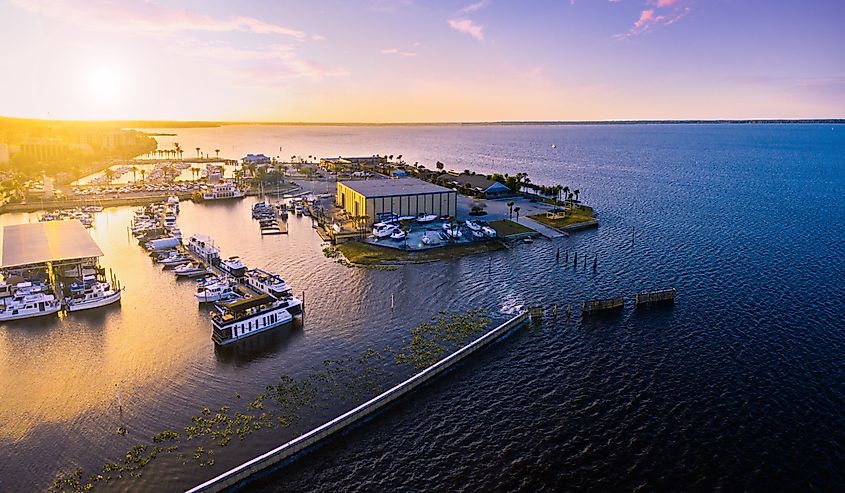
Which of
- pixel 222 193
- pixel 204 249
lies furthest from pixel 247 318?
pixel 222 193

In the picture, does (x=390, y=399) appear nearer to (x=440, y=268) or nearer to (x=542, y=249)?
(x=440, y=268)

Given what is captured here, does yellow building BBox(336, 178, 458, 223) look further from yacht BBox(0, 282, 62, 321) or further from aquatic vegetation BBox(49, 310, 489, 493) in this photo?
yacht BBox(0, 282, 62, 321)

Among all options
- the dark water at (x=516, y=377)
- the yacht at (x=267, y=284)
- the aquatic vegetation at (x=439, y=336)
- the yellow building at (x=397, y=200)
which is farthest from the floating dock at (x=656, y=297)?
the yellow building at (x=397, y=200)

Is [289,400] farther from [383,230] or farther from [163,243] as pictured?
[163,243]

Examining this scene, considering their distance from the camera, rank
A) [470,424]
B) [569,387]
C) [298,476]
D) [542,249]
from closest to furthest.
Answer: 1. [298,476]
2. [470,424]
3. [569,387]
4. [542,249]

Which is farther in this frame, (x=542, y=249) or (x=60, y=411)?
(x=542, y=249)

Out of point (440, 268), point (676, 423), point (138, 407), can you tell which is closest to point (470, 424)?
point (676, 423)

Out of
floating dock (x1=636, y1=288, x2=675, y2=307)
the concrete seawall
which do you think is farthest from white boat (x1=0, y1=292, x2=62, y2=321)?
floating dock (x1=636, y1=288, x2=675, y2=307)
